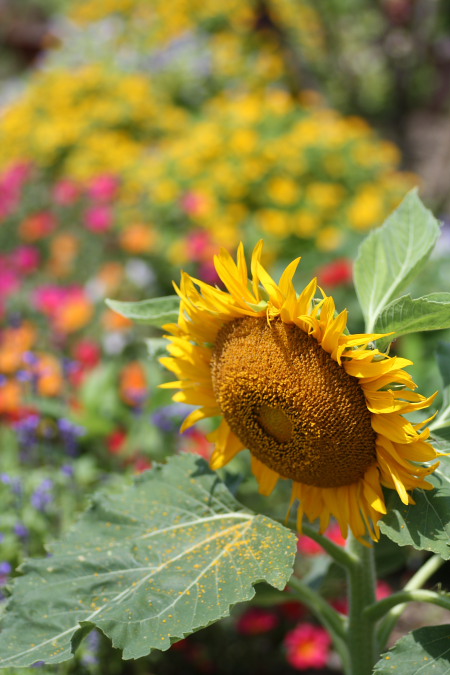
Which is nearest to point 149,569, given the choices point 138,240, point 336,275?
point 336,275

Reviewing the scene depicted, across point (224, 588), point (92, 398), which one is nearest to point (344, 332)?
point (224, 588)

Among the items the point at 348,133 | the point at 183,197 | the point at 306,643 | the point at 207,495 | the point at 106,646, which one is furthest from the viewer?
the point at 348,133

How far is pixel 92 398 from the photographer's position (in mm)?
2680

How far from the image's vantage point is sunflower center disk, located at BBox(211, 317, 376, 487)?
100 cm

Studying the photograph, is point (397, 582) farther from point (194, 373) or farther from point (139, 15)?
point (139, 15)

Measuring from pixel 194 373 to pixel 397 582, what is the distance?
1760 millimetres

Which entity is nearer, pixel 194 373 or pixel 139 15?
pixel 194 373

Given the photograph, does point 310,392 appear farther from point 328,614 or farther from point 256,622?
point 256,622

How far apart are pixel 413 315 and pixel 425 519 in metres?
0.27

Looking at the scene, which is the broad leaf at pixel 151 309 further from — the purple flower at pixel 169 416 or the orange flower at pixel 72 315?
the orange flower at pixel 72 315

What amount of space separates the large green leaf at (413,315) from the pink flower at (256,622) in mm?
1359

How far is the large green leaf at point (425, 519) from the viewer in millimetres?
961

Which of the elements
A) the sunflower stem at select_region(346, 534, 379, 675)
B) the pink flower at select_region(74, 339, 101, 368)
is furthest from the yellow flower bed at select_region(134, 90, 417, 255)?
the sunflower stem at select_region(346, 534, 379, 675)

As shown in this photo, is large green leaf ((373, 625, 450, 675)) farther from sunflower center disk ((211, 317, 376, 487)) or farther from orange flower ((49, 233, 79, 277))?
orange flower ((49, 233, 79, 277))
